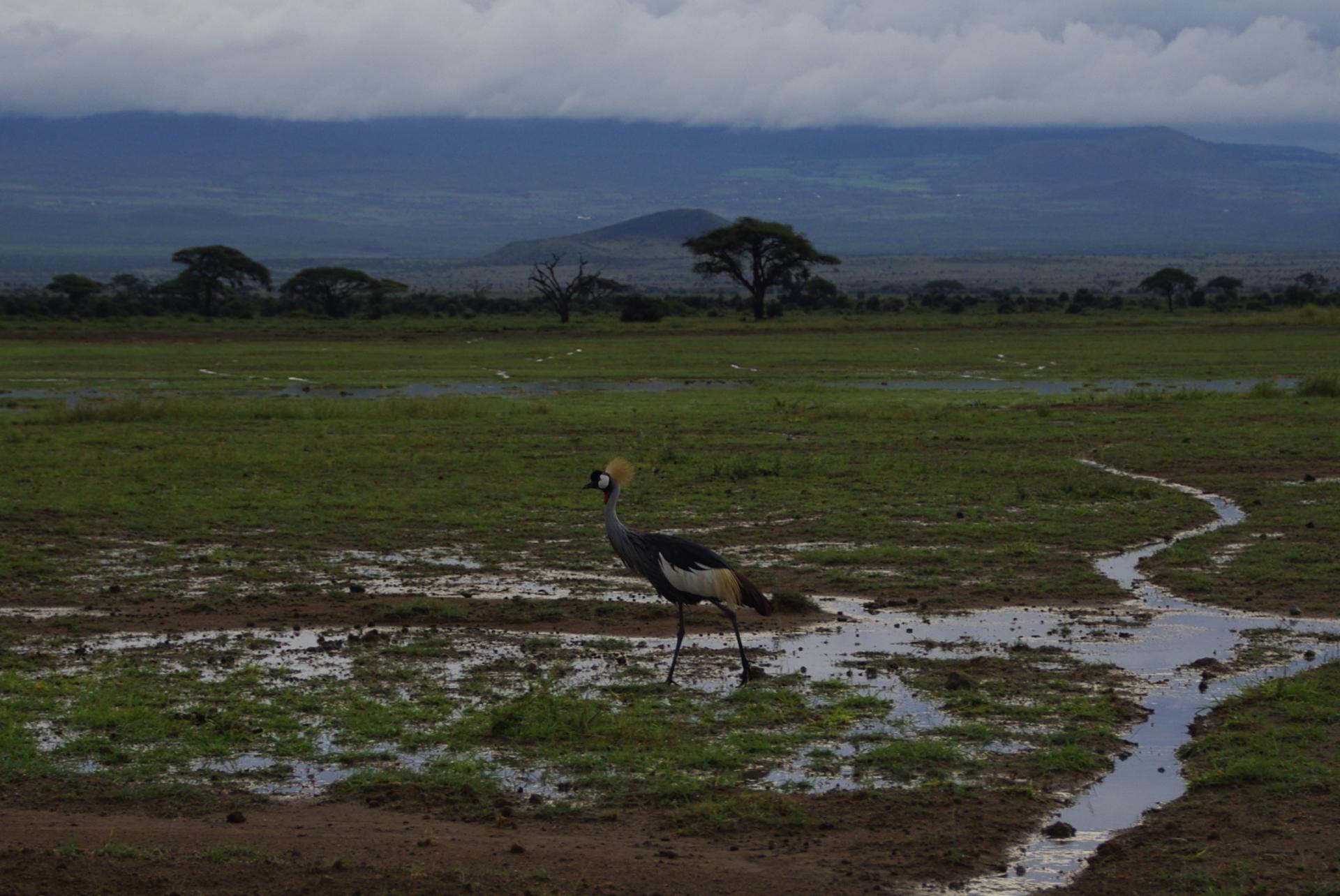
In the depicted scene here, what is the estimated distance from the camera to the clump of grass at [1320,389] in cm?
3012

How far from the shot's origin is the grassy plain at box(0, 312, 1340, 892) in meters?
8.46

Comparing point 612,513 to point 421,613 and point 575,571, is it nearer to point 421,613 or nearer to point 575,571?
point 421,613

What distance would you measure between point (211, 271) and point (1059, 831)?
280 feet

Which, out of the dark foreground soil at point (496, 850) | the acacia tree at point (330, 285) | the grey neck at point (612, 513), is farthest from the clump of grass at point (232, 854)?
the acacia tree at point (330, 285)

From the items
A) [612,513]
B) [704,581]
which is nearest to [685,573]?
[704,581]

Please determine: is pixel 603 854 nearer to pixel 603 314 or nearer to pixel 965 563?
pixel 965 563

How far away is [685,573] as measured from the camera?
1034cm

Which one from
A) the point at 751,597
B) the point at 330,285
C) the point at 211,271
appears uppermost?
the point at 211,271

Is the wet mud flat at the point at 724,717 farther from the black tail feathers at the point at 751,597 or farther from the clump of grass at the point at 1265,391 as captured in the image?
the clump of grass at the point at 1265,391

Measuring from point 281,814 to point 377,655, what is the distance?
3195 mm

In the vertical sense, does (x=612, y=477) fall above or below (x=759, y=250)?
below

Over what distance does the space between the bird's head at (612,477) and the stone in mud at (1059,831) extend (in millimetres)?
4097

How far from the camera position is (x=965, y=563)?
1447 centimetres

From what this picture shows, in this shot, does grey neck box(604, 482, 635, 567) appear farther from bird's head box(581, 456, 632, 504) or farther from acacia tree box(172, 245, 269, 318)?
acacia tree box(172, 245, 269, 318)
